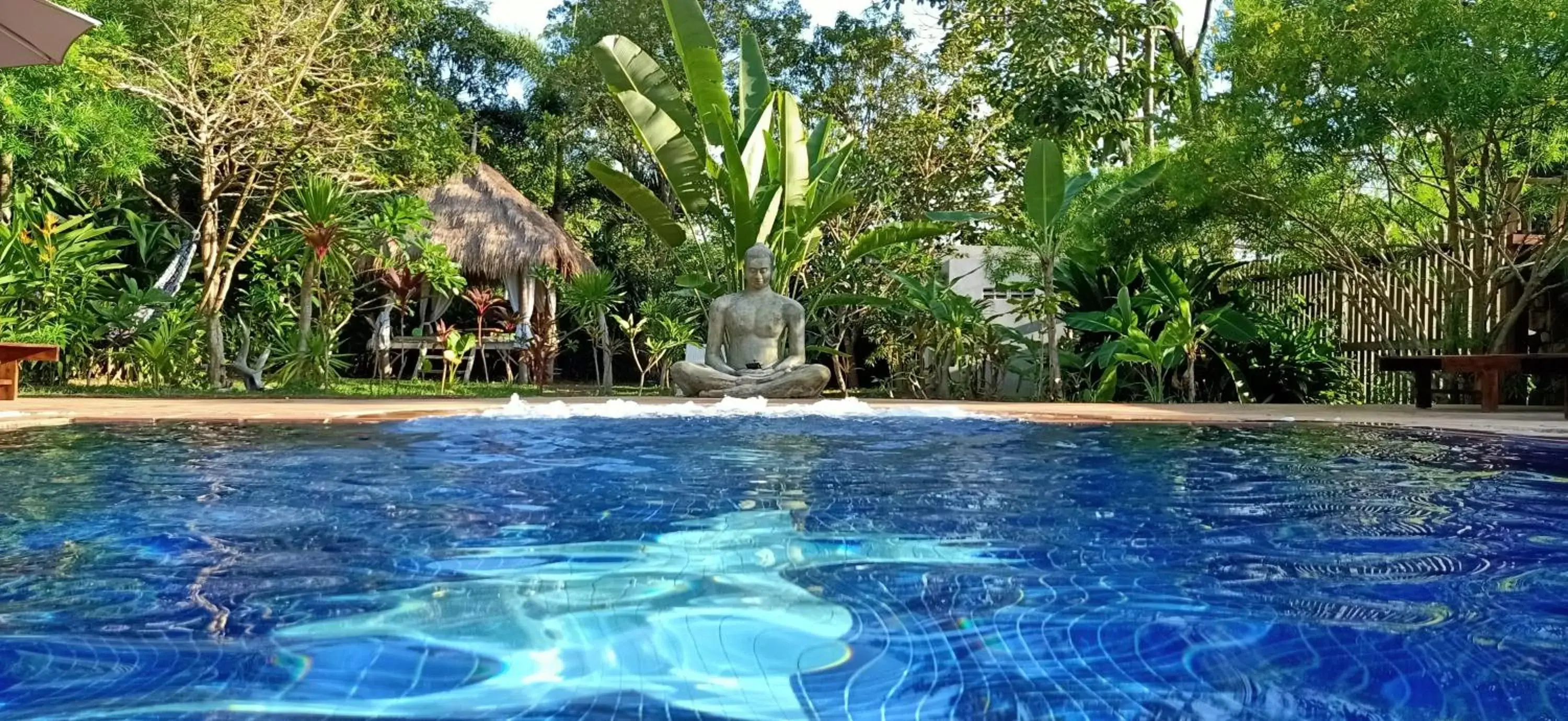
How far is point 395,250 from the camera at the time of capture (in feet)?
48.8

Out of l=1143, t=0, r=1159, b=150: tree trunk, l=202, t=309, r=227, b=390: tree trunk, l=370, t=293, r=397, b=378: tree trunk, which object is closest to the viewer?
l=202, t=309, r=227, b=390: tree trunk

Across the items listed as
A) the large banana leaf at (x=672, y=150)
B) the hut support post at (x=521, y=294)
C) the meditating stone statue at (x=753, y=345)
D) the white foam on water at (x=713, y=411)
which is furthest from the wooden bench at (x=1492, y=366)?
the hut support post at (x=521, y=294)

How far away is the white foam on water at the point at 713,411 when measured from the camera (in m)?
7.12

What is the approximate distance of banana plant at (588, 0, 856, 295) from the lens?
9.61 meters

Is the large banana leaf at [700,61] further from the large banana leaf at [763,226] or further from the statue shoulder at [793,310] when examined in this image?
the statue shoulder at [793,310]

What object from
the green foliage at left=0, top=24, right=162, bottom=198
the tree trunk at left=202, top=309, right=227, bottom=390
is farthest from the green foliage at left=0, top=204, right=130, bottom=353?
the tree trunk at left=202, top=309, right=227, bottom=390

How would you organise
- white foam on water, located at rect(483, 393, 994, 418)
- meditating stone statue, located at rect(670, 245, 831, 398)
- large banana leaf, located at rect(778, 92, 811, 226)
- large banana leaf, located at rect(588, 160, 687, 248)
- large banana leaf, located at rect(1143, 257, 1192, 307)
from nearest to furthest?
white foam on water, located at rect(483, 393, 994, 418), meditating stone statue, located at rect(670, 245, 831, 398), large banana leaf, located at rect(778, 92, 811, 226), large banana leaf, located at rect(588, 160, 687, 248), large banana leaf, located at rect(1143, 257, 1192, 307)

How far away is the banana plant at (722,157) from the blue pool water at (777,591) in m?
5.66

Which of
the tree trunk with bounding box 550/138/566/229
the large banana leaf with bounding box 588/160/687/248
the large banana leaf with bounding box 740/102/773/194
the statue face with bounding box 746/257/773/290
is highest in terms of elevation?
the tree trunk with bounding box 550/138/566/229

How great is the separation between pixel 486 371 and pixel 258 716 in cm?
Answer: 1341

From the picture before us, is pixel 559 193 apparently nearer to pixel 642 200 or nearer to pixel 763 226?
pixel 642 200

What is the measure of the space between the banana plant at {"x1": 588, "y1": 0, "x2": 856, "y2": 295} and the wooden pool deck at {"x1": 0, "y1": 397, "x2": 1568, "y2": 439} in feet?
7.07

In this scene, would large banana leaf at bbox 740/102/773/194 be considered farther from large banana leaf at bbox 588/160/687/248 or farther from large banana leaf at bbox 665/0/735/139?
large banana leaf at bbox 588/160/687/248

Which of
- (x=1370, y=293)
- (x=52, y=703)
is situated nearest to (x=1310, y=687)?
(x=52, y=703)
